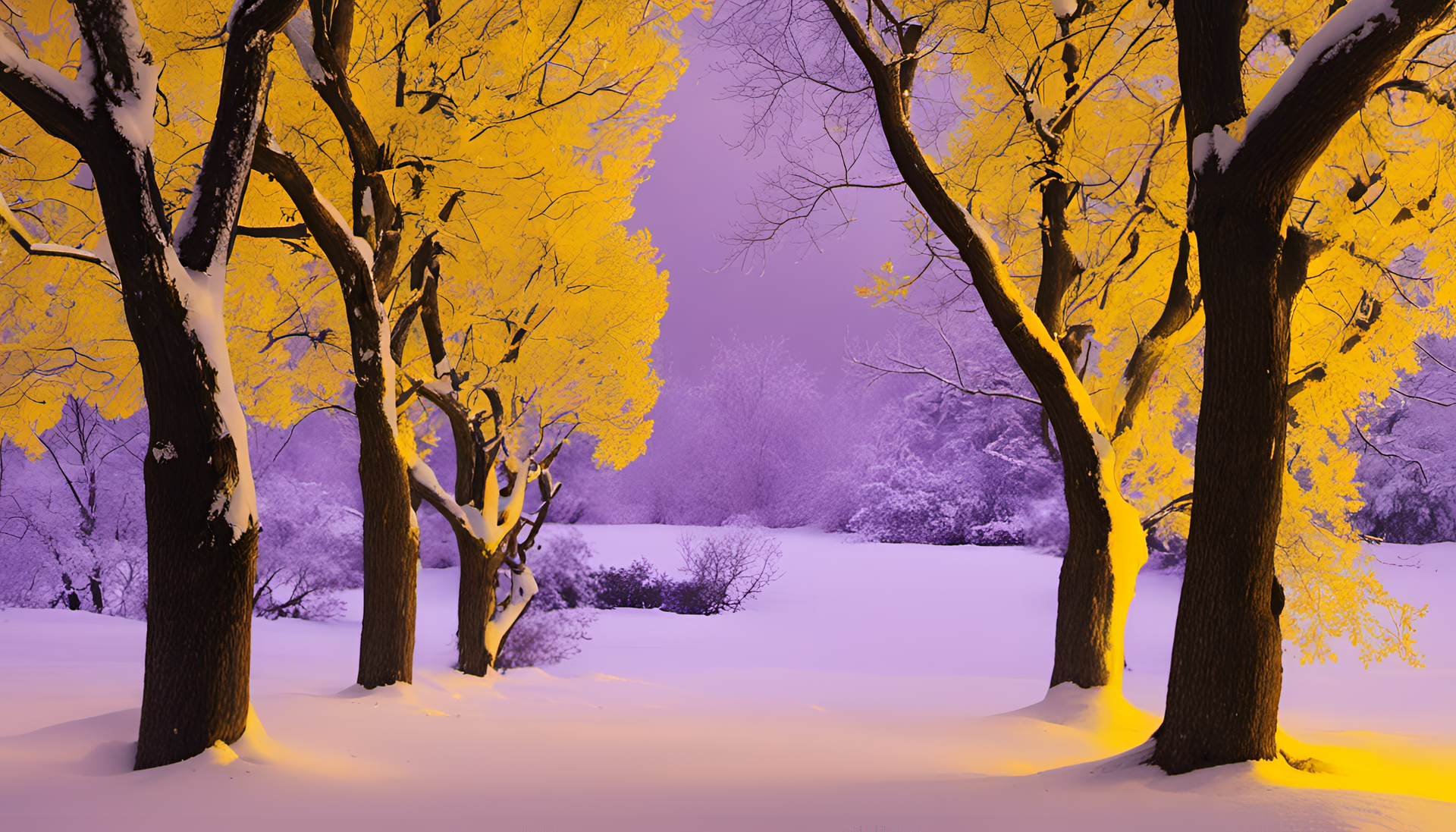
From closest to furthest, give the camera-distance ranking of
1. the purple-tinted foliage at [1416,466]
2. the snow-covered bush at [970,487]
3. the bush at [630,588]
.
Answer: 1. the purple-tinted foliage at [1416,466]
2. the bush at [630,588]
3. the snow-covered bush at [970,487]

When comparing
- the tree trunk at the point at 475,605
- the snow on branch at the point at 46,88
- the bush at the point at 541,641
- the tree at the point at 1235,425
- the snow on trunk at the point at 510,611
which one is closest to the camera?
the snow on branch at the point at 46,88

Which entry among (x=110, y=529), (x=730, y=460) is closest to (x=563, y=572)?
(x=110, y=529)

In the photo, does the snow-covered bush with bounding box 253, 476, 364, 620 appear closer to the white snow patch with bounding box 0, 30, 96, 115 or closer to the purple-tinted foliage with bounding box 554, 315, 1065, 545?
the purple-tinted foliage with bounding box 554, 315, 1065, 545

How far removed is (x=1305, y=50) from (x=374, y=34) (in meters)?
6.66

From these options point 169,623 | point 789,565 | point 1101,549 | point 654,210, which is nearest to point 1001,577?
point 789,565

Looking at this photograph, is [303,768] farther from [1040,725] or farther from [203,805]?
[1040,725]

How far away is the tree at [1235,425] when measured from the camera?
12.2 ft

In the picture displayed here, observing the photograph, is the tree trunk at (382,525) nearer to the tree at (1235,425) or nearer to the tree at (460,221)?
the tree at (460,221)

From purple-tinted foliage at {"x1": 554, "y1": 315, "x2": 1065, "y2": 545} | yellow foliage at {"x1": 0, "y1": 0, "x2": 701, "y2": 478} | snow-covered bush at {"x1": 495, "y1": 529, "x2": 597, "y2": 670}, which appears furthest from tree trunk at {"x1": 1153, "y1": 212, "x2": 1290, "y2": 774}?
purple-tinted foliage at {"x1": 554, "y1": 315, "x2": 1065, "y2": 545}

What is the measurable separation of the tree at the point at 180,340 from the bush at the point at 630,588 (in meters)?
13.2

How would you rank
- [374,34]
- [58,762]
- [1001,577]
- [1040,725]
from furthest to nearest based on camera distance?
[1001,577], [374,34], [1040,725], [58,762]

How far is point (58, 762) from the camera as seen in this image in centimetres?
340

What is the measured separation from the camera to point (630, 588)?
55.4 feet

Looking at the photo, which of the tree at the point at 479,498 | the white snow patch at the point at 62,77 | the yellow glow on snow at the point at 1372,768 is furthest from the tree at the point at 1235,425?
the tree at the point at 479,498
